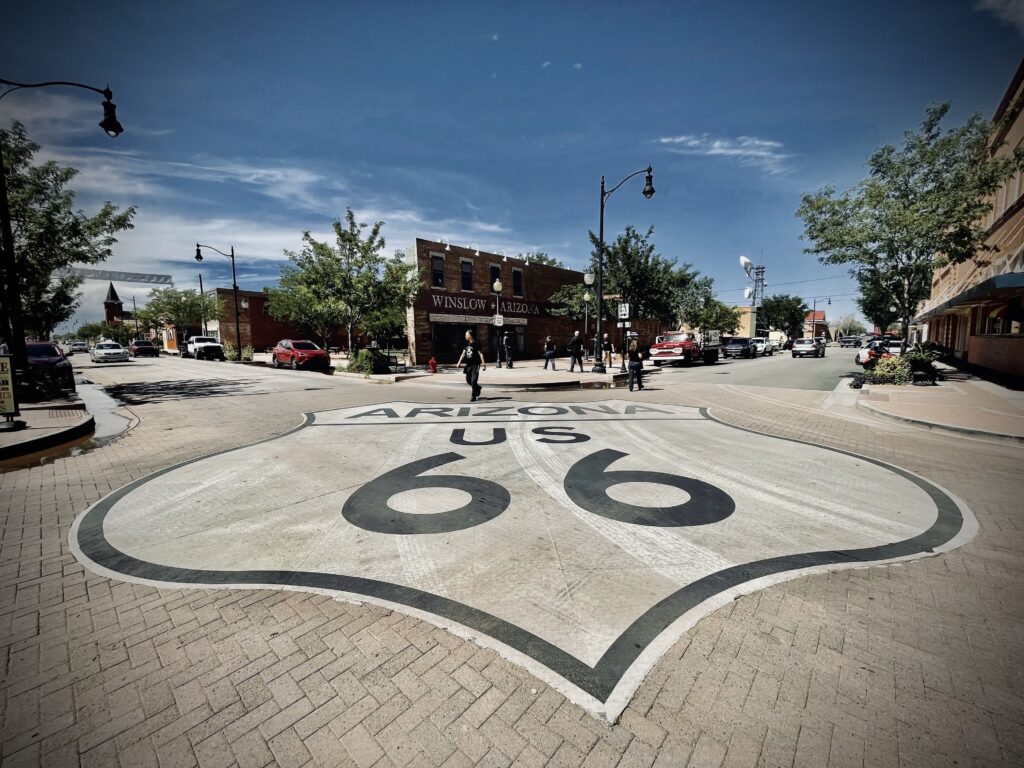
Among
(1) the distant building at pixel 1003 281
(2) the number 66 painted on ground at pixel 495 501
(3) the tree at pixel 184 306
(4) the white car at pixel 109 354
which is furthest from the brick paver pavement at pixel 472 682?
(3) the tree at pixel 184 306

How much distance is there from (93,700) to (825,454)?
826cm

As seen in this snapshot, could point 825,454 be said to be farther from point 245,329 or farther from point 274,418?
point 245,329

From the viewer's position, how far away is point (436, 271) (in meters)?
26.1

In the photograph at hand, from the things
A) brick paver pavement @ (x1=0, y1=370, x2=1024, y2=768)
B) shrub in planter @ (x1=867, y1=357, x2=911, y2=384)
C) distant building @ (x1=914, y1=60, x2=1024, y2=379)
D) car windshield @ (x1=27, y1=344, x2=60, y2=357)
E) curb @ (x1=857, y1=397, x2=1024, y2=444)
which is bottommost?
brick paver pavement @ (x1=0, y1=370, x2=1024, y2=768)

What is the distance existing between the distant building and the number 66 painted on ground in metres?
12.4

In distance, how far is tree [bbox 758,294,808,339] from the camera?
81500mm

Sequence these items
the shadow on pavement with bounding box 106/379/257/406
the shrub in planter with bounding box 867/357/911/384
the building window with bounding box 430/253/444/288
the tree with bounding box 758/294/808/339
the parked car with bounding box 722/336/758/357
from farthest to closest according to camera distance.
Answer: the tree with bounding box 758/294/808/339 < the parked car with bounding box 722/336/758/357 < the building window with bounding box 430/253/444/288 < the shrub in planter with bounding box 867/357/911/384 < the shadow on pavement with bounding box 106/379/257/406

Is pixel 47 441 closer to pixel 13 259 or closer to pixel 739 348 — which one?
pixel 13 259

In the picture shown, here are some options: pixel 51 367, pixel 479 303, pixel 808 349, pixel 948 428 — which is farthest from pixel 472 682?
pixel 808 349

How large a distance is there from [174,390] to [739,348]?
1567 inches

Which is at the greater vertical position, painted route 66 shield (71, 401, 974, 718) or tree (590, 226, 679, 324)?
tree (590, 226, 679, 324)

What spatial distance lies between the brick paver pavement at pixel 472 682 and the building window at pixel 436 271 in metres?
23.6

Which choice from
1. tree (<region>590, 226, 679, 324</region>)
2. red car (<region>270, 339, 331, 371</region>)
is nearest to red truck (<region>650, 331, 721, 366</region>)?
tree (<region>590, 226, 679, 324</region>)

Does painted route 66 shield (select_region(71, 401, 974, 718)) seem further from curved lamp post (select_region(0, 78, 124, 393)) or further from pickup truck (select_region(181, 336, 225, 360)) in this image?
pickup truck (select_region(181, 336, 225, 360))
